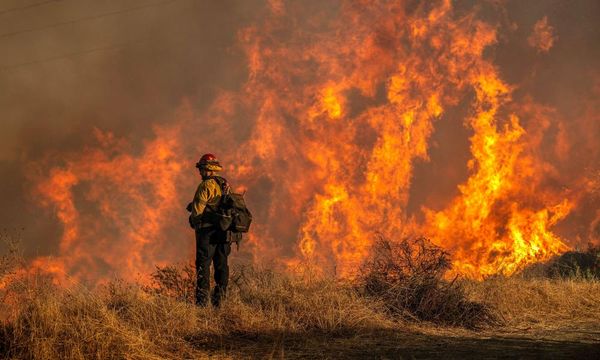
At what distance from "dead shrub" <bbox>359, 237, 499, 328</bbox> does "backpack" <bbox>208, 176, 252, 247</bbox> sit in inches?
80.8

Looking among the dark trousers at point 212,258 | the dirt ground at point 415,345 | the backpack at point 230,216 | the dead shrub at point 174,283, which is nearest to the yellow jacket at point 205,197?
the backpack at point 230,216

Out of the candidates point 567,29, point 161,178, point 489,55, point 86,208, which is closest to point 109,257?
point 86,208

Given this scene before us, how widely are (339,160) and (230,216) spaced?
14489mm

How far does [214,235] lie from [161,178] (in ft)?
55.9

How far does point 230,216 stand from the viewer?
815 centimetres

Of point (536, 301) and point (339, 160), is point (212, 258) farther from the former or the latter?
point (339, 160)

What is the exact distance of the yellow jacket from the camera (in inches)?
321

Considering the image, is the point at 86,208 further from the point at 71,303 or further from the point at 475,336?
the point at 475,336

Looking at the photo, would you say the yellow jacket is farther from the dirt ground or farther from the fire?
the fire

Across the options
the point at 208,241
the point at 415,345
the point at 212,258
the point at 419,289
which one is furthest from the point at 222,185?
the point at 415,345

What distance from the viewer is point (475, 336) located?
23.7ft

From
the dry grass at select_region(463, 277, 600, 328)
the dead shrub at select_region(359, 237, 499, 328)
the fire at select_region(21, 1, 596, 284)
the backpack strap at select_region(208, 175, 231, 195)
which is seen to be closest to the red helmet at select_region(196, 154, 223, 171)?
the backpack strap at select_region(208, 175, 231, 195)

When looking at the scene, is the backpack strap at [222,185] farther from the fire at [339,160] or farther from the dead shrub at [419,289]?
the fire at [339,160]

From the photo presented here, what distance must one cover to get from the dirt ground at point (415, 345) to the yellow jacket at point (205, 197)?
7.16ft
